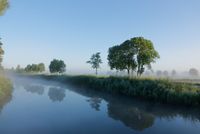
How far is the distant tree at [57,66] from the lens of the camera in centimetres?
9643

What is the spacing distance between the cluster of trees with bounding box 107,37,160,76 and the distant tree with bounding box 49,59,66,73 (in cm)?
4860

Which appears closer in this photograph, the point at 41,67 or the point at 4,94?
the point at 4,94

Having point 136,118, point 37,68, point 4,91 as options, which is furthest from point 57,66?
point 136,118

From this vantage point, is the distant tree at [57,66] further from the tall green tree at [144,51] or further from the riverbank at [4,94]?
the riverbank at [4,94]

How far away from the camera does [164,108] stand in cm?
2188

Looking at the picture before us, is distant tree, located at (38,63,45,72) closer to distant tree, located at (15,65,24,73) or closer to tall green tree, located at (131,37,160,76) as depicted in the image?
distant tree, located at (15,65,24,73)

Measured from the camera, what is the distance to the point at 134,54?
48594mm

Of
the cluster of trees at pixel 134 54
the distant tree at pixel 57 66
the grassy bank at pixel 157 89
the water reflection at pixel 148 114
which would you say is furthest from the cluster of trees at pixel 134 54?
the distant tree at pixel 57 66

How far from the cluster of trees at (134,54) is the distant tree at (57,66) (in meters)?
48.6

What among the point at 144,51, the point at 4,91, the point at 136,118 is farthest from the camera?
the point at 144,51

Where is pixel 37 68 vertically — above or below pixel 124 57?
below

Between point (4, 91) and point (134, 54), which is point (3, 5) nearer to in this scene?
point (4, 91)

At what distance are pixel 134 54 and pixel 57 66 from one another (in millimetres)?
53785

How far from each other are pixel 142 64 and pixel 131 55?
2.99 metres
